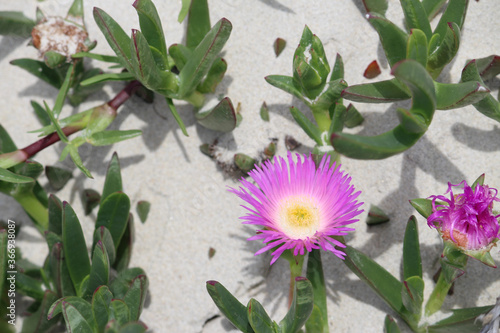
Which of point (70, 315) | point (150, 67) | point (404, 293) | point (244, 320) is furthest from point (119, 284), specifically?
point (404, 293)

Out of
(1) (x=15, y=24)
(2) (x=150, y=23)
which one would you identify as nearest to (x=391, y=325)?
(2) (x=150, y=23)

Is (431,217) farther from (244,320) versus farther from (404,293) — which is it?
(244,320)

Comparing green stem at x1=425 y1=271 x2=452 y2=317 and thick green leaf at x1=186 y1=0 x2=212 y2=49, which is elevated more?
thick green leaf at x1=186 y1=0 x2=212 y2=49

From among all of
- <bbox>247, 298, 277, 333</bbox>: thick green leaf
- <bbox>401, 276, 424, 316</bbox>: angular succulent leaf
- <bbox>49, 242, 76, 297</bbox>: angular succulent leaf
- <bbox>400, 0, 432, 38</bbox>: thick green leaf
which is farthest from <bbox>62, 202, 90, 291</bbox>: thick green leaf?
<bbox>400, 0, 432, 38</bbox>: thick green leaf

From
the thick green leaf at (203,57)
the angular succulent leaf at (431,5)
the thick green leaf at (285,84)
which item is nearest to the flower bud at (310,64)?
the thick green leaf at (285,84)

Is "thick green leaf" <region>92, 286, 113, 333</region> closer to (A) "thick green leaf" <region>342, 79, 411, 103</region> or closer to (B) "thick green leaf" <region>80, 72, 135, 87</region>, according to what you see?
A: (B) "thick green leaf" <region>80, 72, 135, 87</region>

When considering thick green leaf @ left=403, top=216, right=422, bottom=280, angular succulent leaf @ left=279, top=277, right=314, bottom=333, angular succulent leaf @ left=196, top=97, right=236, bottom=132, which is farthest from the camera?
angular succulent leaf @ left=196, top=97, right=236, bottom=132
